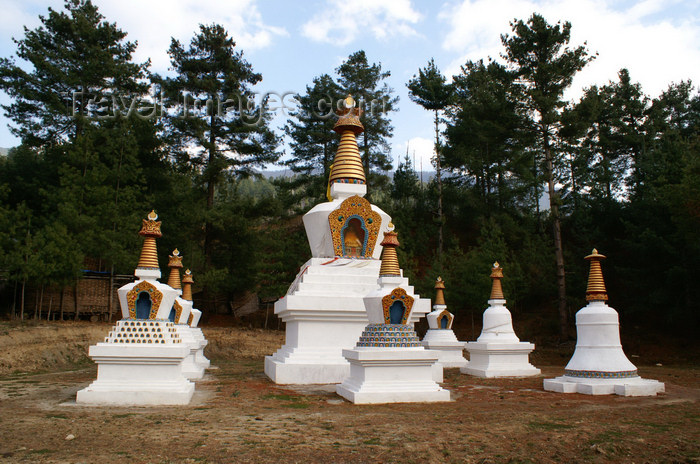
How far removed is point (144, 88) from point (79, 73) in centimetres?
314

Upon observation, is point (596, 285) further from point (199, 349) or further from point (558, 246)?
point (558, 246)

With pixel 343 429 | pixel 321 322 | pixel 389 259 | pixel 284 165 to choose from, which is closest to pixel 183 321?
pixel 321 322

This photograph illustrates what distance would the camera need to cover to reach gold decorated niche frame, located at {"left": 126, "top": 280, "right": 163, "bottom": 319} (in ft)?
28.2

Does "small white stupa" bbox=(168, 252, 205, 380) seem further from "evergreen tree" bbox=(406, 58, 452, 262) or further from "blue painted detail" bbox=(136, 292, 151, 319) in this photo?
"evergreen tree" bbox=(406, 58, 452, 262)

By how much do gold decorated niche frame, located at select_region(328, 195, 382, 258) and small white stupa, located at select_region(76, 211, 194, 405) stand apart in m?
5.70

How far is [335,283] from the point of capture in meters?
12.2

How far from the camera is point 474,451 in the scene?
5.04m

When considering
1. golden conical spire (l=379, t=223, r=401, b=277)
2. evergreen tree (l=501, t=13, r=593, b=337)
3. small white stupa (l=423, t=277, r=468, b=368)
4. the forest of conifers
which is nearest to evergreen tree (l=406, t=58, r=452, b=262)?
the forest of conifers

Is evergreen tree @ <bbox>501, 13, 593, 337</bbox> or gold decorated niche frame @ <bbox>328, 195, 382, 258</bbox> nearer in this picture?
gold decorated niche frame @ <bbox>328, 195, 382, 258</bbox>

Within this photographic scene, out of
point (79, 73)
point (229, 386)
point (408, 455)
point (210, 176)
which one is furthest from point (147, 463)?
point (79, 73)

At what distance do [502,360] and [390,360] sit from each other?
6216 mm

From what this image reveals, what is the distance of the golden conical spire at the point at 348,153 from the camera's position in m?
14.5

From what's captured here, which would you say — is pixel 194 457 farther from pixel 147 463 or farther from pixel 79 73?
pixel 79 73

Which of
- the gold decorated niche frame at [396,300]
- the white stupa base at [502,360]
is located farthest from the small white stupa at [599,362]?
the gold decorated niche frame at [396,300]
